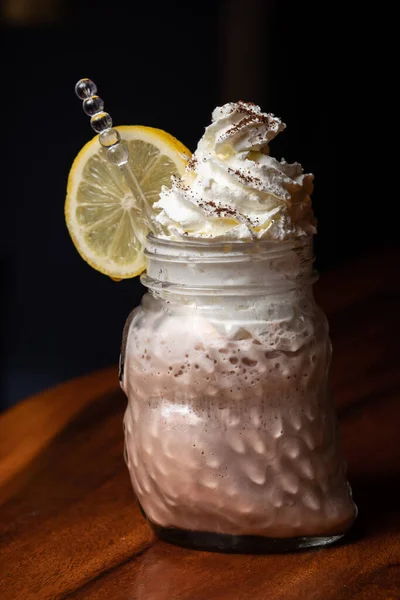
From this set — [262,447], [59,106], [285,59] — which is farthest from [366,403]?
[285,59]

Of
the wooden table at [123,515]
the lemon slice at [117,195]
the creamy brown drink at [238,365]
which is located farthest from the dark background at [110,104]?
the creamy brown drink at [238,365]

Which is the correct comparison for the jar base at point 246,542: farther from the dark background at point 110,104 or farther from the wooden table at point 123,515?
the dark background at point 110,104

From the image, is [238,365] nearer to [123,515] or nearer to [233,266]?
[233,266]

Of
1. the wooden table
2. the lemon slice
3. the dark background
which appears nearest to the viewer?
the wooden table

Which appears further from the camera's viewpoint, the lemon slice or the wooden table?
the lemon slice

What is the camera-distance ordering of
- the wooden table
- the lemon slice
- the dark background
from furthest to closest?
the dark background → the lemon slice → the wooden table

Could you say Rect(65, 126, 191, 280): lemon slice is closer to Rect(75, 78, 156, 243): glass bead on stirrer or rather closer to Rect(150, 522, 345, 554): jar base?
Rect(75, 78, 156, 243): glass bead on stirrer

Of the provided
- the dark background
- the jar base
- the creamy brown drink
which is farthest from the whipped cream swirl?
the dark background
